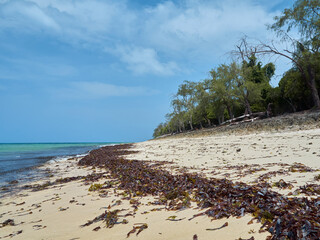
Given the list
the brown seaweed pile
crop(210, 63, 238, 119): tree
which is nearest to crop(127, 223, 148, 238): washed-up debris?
the brown seaweed pile

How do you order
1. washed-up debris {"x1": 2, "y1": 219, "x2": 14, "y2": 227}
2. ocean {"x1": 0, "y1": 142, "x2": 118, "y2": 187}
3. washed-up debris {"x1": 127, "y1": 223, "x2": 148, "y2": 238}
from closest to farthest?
washed-up debris {"x1": 127, "y1": 223, "x2": 148, "y2": 238}
washed-up debris {"x1": 2, "y1": 219, "x2": 14, "y2": 227}
ocean {"x1": 0, "y1": 142, "x2": 118, "y2": 187}

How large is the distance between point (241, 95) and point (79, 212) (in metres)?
27.9

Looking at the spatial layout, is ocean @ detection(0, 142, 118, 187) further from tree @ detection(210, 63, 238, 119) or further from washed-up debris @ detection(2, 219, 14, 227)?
tree @ detection(210, 63, 238, 119)

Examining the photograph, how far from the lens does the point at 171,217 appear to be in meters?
2.61

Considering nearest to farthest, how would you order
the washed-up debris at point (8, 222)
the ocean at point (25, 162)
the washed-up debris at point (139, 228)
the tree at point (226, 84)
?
the washed-up debris at point (139, 228), the washed-up debris at point (8, 222), the ocean at point (25, 162), the tree at point (226, 84)

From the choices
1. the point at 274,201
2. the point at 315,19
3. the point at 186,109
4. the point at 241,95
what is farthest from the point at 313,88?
the point at 186,109

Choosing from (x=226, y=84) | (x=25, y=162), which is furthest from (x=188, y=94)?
(x=25, y=162)

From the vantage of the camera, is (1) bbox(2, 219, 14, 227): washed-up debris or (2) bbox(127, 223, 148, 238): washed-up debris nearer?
(2) bbox(127, 223, 148, 238): washed-up debris

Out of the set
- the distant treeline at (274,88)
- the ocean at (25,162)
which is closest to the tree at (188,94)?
the distant treeline at (274,88)

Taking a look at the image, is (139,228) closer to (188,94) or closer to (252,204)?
(252,204)

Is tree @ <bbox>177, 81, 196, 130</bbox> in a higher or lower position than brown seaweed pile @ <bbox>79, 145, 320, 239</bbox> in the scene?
higher

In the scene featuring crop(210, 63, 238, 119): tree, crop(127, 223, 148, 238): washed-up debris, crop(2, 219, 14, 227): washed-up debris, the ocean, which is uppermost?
crop(210, 63, 238, 119): tree

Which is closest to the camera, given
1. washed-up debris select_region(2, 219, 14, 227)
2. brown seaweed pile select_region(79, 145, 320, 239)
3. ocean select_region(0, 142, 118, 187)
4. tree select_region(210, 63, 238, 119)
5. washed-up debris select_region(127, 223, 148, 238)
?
brown seaweed pile select_region(79, 145, 320, 239)

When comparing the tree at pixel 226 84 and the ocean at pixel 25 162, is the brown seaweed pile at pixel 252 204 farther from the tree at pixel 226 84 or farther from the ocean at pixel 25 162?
the tree at pixel 226 84
